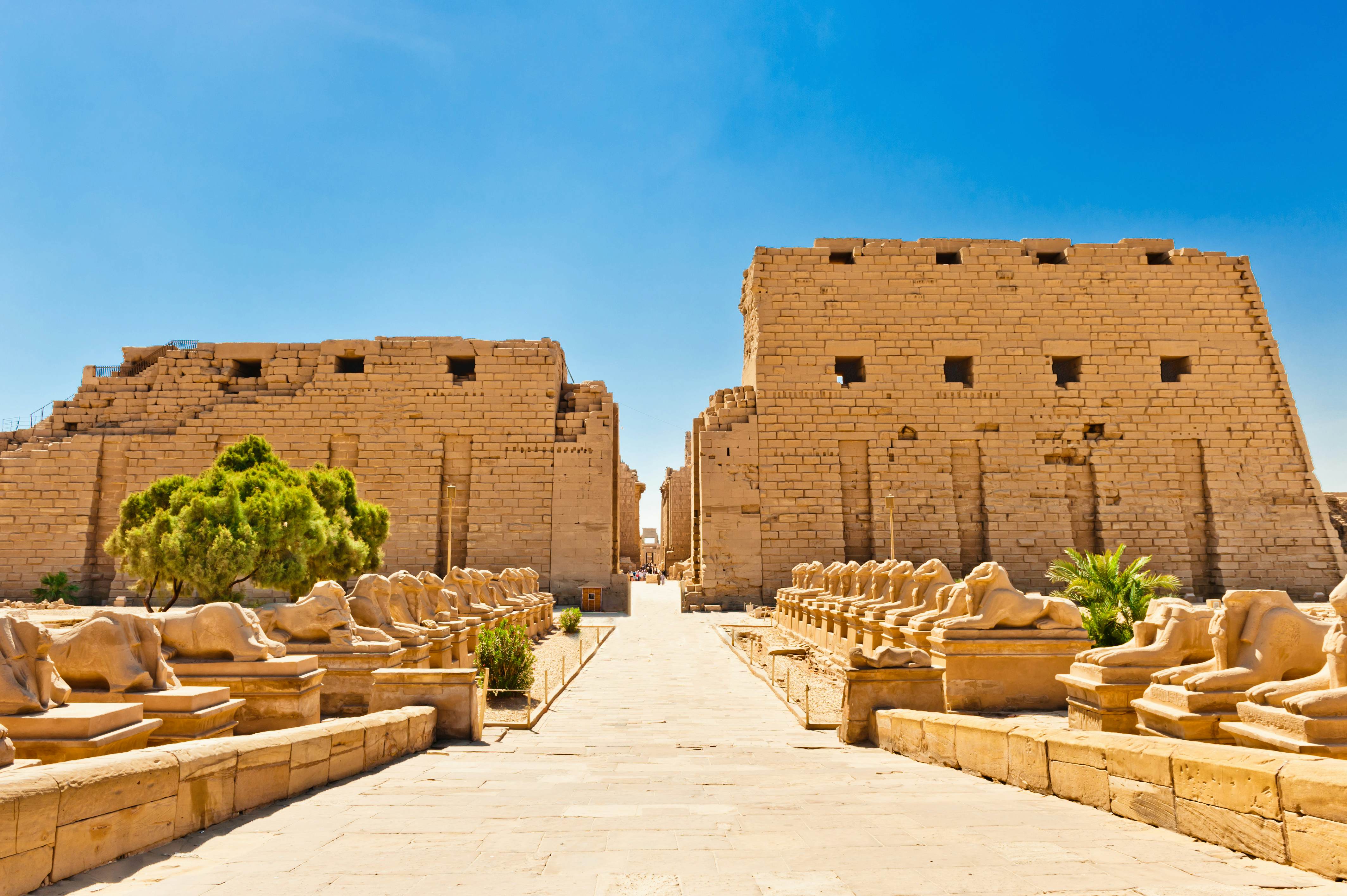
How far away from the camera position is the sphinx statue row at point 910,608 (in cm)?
745

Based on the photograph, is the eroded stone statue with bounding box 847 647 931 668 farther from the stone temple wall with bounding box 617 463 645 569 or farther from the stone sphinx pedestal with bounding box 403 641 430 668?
the stone temple wall with bounding box 617 463 645 569

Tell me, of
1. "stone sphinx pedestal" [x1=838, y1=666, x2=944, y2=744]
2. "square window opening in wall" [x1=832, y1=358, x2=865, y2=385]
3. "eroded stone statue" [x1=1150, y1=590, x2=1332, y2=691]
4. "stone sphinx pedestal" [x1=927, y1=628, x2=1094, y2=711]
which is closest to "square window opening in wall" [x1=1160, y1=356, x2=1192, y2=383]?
"square window opening in wall" [x1=832, y1=358, x2=865, y2=385]

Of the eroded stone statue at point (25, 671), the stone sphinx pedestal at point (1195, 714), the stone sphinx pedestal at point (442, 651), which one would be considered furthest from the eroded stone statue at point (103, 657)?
the stone sphinx pedestal at point (1195, 714)

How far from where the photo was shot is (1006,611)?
742 centimetres

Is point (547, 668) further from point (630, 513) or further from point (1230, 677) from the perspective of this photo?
point (630, 513)

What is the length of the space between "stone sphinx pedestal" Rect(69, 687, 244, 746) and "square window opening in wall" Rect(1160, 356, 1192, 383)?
24.6 meters

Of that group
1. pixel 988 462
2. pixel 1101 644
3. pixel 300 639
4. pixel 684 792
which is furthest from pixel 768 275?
pixel 684 792

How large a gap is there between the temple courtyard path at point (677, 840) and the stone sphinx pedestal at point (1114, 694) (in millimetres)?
1154

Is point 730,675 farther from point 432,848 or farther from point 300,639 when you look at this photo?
point 432,848

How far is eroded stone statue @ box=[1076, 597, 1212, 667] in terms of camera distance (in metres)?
5.18

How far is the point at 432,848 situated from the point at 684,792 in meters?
1.63

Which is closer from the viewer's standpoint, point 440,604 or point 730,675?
point 440,604

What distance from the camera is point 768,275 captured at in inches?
856

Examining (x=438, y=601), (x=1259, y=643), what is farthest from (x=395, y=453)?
(x=1259, y=643)
